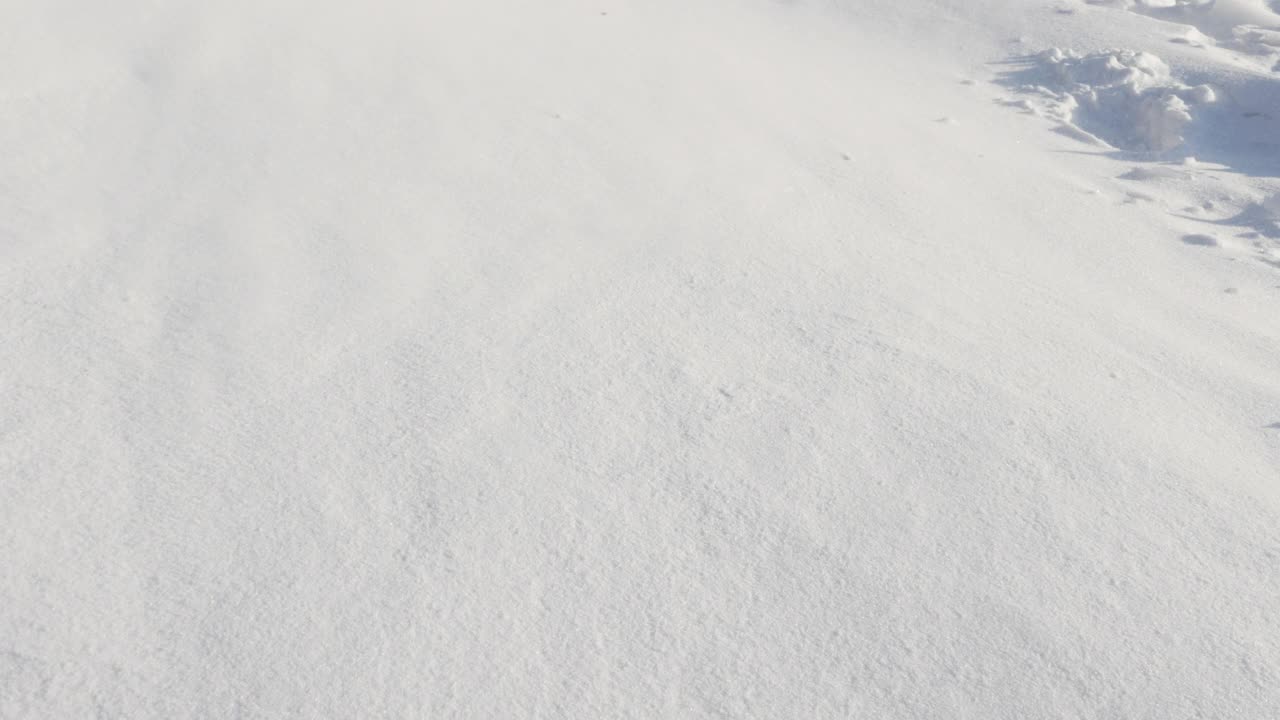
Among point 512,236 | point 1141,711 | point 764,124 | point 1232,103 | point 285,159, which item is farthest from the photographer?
point 1232,103

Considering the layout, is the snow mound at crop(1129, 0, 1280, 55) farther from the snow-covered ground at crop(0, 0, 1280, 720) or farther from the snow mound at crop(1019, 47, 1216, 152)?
the snow-covered ground at crop(0, 0, 1280, 720)

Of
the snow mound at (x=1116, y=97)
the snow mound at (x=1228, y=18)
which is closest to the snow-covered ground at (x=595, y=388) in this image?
the snow mound at (x=1116, y=97)

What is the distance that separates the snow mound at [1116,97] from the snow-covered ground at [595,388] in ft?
0.08

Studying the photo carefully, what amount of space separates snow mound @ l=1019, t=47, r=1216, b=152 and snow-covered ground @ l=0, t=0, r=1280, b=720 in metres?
0.02

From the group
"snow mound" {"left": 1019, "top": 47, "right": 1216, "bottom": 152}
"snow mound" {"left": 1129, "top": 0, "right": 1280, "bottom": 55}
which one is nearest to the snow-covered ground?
"snow mound" {"left": 1019, "top": 47, "right": 1216, "bottom": 152}

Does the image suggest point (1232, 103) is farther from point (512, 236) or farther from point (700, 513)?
point (700, 513)

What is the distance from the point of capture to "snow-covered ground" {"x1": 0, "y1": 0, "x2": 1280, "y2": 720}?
3.76 ft

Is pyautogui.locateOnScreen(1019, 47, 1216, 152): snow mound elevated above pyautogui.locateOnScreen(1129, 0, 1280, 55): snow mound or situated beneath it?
situated beneath

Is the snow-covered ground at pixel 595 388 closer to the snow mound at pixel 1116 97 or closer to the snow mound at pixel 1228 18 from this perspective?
the snow mound at pixel 1116 97

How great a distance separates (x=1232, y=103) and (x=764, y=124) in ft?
4.17

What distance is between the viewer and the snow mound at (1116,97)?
2.69m

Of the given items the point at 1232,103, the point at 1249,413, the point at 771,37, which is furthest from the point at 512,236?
the point at 1232,103

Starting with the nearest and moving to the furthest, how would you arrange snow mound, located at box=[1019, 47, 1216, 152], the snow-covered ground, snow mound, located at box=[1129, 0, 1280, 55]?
the snow-covered ground < snow mound, located at box=[1019, 47, 1216, 152] < snow mound, located at box=[1129, 0, 1280, 55]

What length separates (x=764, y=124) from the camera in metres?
2.44
